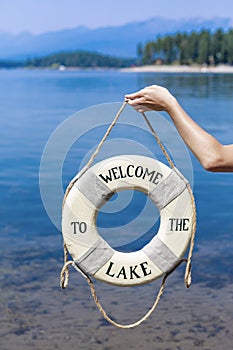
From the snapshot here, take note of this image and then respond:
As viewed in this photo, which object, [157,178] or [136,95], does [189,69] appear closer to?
[157,178]

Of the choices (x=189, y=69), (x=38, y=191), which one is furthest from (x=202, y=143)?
(x=189, y=69)

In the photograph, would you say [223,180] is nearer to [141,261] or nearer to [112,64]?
[141,261]

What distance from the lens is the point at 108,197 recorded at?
241 centimetres

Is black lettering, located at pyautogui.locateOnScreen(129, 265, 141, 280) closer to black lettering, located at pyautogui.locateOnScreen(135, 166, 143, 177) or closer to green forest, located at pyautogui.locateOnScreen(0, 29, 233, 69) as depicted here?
black lettering, located at pyautogui.locateOnScreen(135, 166, 143, 177)

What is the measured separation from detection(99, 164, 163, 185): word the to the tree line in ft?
252

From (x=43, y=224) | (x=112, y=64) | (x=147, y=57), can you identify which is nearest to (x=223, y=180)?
(x=43, y=224)

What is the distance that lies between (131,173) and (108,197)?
0.13 m

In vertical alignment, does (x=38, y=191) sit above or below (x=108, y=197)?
below

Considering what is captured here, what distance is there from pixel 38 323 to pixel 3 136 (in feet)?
33.2

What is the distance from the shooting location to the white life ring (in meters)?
2.36

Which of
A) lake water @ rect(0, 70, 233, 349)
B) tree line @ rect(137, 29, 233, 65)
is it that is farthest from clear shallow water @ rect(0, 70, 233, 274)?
tree line @ rect(137, 29, 233, 65)

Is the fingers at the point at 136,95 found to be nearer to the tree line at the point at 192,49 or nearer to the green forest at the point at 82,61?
the tree line at the point at 192,49

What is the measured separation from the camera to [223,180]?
28.4 feet

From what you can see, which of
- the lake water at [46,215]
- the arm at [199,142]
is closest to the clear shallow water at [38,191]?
the lake water at [46,215]
